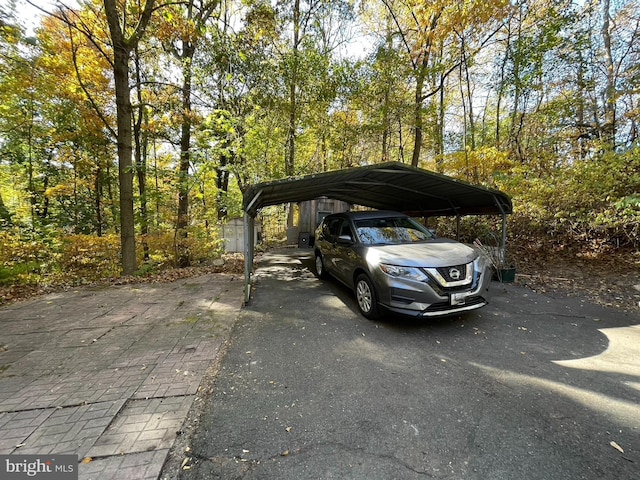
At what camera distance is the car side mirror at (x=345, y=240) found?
448cm

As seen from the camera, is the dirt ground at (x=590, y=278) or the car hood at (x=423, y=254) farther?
the dirt ground at (x=590, y=278)

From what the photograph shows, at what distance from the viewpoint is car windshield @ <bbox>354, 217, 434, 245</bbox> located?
4332mm

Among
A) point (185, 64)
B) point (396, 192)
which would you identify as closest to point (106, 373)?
point (396, 192)

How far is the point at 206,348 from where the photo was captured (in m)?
3.14

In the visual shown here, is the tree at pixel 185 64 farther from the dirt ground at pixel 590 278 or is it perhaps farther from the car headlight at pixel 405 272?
the dirt ground at pixel 590 278

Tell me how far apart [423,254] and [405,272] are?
0.47 metres

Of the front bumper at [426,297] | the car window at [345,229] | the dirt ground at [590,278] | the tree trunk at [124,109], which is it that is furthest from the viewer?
the tree trunk at [124,109]

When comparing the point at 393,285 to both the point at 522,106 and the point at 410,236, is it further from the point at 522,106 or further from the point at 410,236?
the point at 522,106

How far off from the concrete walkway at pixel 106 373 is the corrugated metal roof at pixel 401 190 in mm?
2334

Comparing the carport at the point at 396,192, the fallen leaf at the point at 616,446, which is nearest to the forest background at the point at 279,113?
the carport at the point at 396,192

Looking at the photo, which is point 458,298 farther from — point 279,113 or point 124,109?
point 279,113

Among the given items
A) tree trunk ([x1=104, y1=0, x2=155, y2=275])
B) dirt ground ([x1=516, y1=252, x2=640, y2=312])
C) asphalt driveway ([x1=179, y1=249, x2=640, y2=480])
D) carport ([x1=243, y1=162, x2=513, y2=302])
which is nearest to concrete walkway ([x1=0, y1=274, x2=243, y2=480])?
asphalt driveway ([x1=179, y1=249, x2=640, y2=480])
